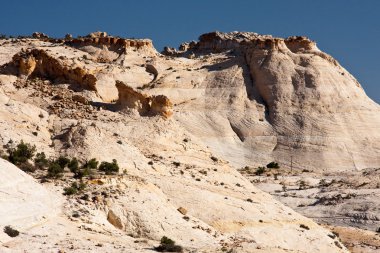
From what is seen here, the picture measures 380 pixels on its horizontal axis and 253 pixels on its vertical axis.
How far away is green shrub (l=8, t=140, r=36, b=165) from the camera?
26.3 metres

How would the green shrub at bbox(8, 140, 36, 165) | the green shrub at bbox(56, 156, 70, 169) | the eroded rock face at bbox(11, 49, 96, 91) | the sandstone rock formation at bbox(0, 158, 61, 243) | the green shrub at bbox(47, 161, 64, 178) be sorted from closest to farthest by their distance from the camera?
the sandstone rock formation at bbox(0, 158, 61, 243), the green shrub at bbox(47, 161, 64, 178), the green shrub at bbox(8, 140, 36, 165), the green shrub at bbox(56, 156, 70, 169), the eroded rock face at bbox(11, 49, 96, 91)

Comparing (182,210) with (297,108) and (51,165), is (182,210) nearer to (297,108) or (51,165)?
(51,165)

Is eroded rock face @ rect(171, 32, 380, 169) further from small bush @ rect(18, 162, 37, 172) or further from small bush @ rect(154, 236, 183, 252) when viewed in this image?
small bush @ rect(154, 236, 183, 252)

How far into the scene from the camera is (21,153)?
88.5 feet

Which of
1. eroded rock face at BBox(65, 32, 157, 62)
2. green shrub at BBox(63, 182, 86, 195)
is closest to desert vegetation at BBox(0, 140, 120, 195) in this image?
green shrub at BBox(63, 182, 86, 195)

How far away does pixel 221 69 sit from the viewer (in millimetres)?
73250

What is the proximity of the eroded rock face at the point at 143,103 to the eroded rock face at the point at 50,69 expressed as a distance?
2.37 meters

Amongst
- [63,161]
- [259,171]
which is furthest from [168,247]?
[259,171]

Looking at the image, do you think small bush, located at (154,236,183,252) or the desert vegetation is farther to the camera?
the desert vegetation

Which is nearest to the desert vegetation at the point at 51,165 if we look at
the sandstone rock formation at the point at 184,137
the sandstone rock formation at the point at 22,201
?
the sandstone rock formation at the point at 184,137

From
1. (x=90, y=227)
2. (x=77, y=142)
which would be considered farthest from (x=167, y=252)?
(x=77, y=142)

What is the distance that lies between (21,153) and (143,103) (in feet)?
31.1

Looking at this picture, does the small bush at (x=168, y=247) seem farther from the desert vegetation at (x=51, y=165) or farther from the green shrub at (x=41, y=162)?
the green shrub at (x=41, y=162)

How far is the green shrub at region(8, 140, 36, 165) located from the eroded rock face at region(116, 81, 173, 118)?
26.8 ft
